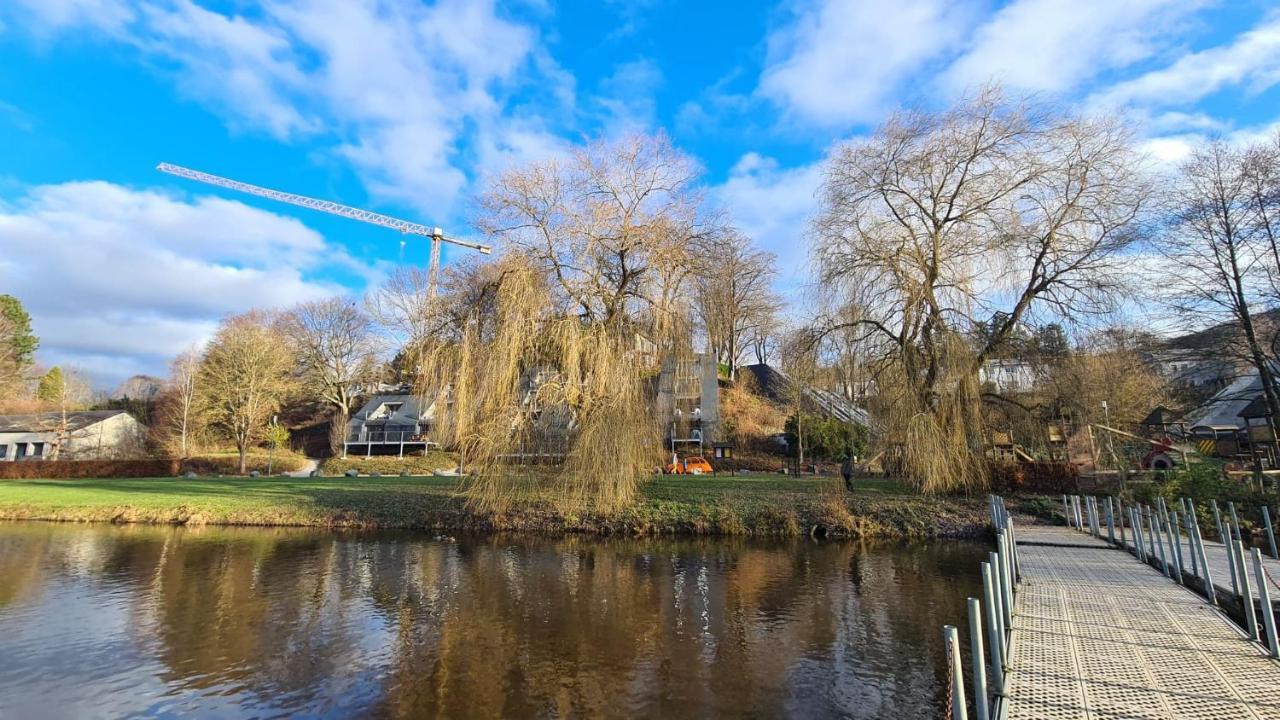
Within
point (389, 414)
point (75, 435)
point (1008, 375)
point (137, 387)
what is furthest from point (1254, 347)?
point (137, 387)

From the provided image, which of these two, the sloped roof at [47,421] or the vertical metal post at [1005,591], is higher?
the sloped roof at [47,421]

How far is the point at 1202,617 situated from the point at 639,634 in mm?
6801

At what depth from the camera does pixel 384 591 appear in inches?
454

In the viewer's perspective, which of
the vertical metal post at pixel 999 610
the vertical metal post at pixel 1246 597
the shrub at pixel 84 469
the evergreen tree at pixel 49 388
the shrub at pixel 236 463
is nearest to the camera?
the vertical metal post at pixel 999 610

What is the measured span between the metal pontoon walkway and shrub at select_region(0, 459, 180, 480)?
41.9 m

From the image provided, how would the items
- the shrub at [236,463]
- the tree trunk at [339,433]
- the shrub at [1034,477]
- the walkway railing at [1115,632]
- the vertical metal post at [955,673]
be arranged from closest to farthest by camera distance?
the vertical metal post at [955,673] < the walkway railing at [1115,632] < the shrub at [1034,477] < the shrub at [236,463] < the tree trunk at [339,433]

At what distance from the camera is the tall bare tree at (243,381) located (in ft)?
126

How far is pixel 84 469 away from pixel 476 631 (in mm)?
37858

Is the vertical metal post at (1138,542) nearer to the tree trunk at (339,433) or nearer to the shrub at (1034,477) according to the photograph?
the shrub at (1034,477)

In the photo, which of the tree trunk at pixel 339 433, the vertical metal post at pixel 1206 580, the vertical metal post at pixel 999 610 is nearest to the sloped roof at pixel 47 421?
the tree trunk at pixel 339 433

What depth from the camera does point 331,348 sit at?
50281 millimetres

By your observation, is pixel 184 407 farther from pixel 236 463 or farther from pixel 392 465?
pixel 392 465

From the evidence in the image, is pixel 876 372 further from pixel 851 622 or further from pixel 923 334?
pixel 851 622

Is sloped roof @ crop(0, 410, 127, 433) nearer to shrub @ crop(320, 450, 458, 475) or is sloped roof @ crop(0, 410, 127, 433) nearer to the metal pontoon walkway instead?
shrub @ crop(320, 450, 458, 475)
